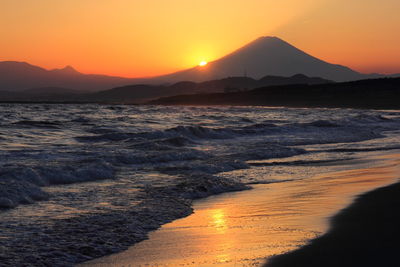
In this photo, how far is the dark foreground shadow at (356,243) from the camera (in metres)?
5.58

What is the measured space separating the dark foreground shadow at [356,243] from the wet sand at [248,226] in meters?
0.20

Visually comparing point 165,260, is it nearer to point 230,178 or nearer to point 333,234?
point 333,234

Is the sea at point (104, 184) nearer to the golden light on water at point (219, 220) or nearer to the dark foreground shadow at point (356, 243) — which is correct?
the golden light on water at point (219, 220)

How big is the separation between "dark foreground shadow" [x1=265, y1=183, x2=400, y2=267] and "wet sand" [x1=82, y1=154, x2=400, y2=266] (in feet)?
0.65

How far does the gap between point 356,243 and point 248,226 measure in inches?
64.4

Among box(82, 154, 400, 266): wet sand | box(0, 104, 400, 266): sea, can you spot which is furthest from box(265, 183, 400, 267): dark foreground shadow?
box(0, 104, 400, 266): sea

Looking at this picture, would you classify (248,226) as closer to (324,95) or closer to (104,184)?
(104,184)

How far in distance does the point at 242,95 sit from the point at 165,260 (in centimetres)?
11863

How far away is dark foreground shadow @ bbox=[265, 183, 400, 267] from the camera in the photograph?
220 inches

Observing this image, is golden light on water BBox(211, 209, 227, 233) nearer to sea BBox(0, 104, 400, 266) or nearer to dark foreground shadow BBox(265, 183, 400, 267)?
sea BBox(0, 104, 400, 266)

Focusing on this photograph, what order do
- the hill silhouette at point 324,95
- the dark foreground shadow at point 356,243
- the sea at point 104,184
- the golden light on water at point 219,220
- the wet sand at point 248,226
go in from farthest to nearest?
1. the hill silhouette at point 324,95
2. the golden light on water at point 219,220
3. the sea at point 104,184
4. the wet sand at point 248,226
5. the dark foreground shadow at point 356,243

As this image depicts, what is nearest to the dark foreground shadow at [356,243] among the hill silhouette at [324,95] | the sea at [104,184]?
the sea at [104,184]

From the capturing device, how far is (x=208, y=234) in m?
7.08

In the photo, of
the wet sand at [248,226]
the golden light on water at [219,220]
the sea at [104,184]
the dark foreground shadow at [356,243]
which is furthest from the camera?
the golden light on water at [219,220]
